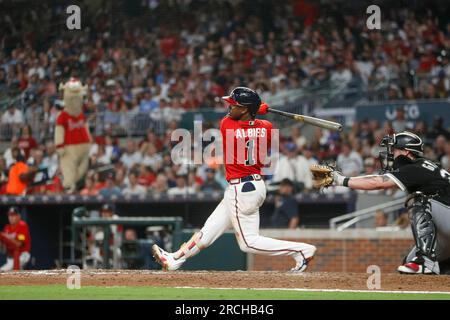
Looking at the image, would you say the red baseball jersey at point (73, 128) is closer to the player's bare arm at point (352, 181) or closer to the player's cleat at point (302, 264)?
the player's cleat at point (302, 264)

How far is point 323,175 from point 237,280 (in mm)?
1208

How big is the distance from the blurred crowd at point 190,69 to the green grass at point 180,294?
706cm

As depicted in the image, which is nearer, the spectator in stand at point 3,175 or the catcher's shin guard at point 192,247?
the catcher's shin guard at point 192,247

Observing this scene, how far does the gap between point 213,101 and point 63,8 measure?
16.2 ft

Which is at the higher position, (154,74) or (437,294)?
(154,74)

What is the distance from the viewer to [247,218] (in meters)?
9.27

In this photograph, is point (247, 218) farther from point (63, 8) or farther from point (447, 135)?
point (63, 8)

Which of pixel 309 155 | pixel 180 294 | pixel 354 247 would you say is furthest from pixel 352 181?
pixel 309 155

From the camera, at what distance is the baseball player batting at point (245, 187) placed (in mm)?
9242

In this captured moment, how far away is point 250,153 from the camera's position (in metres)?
9.26

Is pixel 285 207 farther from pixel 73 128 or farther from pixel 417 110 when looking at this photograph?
pixel 73 128

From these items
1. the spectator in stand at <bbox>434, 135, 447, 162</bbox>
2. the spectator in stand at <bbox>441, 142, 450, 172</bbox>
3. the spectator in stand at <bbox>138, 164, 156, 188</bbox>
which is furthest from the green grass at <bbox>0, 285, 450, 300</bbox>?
the spectator in stand at <bbox>138, 164, 156, 188</bbox>

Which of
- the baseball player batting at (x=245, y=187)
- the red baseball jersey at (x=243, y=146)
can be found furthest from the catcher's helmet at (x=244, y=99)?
the red baseball jersey at (x=243, y=146)
